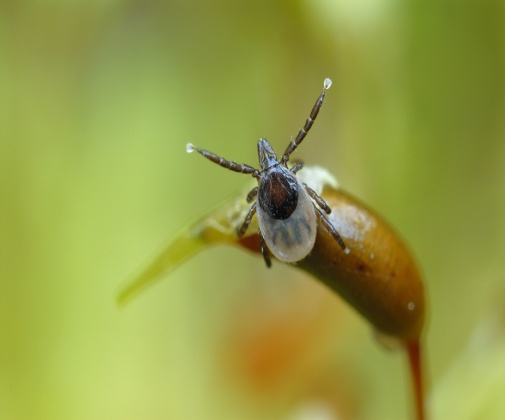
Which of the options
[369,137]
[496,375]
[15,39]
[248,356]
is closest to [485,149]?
[369,137]

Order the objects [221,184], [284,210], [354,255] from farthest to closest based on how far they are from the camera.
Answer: [221,184] → [284,210] → [354,255]

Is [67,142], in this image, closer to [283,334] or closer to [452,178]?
[283,334]

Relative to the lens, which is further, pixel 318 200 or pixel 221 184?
pixel 221 184

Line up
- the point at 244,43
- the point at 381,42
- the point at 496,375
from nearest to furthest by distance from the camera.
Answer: the point at 496,375, the point at 381,42, the point at 244,43

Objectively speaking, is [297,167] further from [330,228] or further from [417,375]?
[417,375]

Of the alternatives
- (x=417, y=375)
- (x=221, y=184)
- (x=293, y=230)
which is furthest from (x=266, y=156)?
(x=221, y=184)

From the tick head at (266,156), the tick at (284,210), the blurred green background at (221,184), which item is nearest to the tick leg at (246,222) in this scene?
the tick at (284,210)

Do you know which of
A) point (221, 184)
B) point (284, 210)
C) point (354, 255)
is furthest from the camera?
point (221, 184)

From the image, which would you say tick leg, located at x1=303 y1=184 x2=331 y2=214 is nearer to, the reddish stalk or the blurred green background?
the reddish stalk

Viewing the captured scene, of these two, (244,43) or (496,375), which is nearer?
(496,375)
